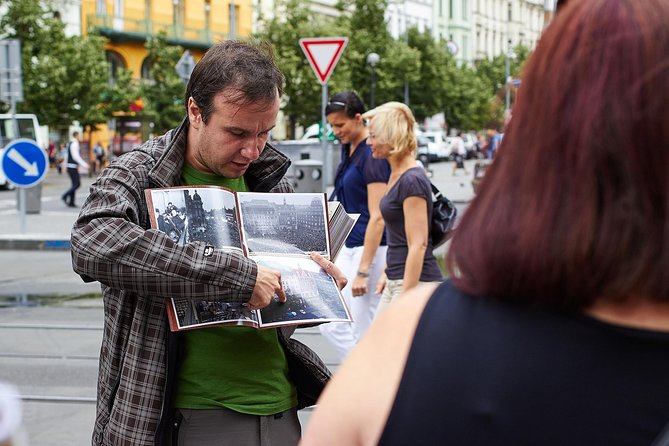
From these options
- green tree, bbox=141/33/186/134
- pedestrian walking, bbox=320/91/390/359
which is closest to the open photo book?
pedestrian walking, bbox=320/91/390/359

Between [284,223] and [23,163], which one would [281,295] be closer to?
[284,223]

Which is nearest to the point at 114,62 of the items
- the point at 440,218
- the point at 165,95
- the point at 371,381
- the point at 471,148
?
the point at 165,95

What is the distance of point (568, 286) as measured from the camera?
1255mm

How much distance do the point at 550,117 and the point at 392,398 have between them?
1.30ft

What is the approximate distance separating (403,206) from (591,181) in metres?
4.40

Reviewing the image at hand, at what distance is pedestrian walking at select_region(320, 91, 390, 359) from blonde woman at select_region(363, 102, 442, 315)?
1.21 feet

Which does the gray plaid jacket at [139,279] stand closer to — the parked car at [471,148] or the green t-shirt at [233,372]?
the green t-shirt at [233,372]

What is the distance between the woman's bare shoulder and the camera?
1323mm

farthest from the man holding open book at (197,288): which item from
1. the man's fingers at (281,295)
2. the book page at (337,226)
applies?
the book page at (337,226)

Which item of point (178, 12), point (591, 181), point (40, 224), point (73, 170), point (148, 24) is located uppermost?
point (178, 12)

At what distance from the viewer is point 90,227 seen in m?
2.55

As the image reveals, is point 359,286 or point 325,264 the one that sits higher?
point 325,264

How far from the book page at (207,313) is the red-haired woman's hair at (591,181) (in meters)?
1.38

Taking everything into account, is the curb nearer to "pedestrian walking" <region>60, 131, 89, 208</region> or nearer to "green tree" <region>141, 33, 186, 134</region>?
"pedestrian walking" <region>60, 131, 89, 208</region>
